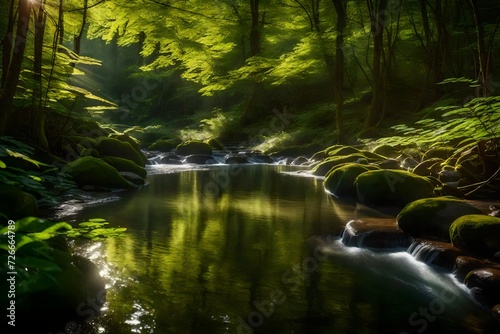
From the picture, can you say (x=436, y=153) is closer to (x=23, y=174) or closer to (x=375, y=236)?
(x=375, y=236)

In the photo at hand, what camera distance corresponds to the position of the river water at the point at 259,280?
13.0 ft

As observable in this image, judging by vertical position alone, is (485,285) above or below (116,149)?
below

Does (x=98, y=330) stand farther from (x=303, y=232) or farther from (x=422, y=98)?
(x=422, y=98)

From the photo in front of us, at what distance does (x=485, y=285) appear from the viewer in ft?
14.9

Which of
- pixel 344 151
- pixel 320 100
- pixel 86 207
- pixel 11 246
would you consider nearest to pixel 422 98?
pixel 344 151

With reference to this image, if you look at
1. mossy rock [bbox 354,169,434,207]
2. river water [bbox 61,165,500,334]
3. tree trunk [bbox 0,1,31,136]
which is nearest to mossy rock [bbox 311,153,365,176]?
mossy rock [bbox 354,169,434,207]

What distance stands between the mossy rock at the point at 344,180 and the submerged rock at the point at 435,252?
15.9ft

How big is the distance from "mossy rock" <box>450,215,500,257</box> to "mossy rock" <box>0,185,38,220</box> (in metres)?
5.46

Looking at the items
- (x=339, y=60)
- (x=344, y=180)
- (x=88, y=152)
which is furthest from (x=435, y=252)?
(x=339, y=60)

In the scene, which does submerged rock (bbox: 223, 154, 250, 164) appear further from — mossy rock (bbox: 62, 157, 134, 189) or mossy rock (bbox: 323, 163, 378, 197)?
mossy rock (bbox: 62, 157, 134, 189)

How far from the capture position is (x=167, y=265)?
5.36m

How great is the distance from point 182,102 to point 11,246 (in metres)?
35.8

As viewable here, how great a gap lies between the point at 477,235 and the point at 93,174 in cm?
829

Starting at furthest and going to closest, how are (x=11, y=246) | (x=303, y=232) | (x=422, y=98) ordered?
(x=422, y=98) < (x=303, y=232) < (x=11, y=246)
